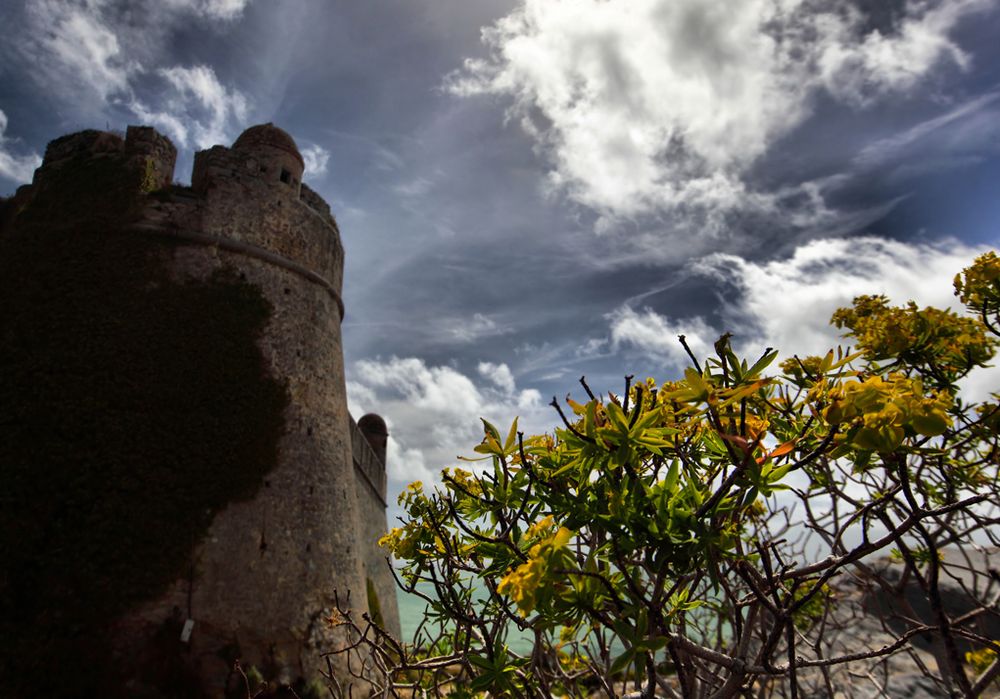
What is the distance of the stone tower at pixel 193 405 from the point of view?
746cm

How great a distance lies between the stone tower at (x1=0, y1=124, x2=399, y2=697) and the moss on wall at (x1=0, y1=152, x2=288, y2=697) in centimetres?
3

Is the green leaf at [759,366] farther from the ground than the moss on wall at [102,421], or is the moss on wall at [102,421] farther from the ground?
the moss on wall at [102,421]

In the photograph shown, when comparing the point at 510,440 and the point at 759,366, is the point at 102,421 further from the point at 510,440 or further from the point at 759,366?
the point at 759,366

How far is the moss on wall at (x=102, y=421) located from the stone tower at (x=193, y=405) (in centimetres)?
3

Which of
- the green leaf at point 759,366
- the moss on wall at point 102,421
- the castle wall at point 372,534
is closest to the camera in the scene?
the green leaf at point 759,366

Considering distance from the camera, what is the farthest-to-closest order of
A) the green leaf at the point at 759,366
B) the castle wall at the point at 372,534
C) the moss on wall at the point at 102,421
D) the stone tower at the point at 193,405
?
1. the castle wall at the point at 372,534
2. the stone tower at the point at 193,405
3. the moss on wall at the point at 102,421
4. the green leaf at the point at 759,366

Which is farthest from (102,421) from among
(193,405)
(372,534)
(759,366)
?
(759,366)

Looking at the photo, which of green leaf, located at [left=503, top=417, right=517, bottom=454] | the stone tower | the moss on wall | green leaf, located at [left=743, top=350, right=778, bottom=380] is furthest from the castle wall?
green leaf, located at [left=743, top=350, right=778, bottom=380]

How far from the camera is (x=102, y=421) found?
26.9 feet

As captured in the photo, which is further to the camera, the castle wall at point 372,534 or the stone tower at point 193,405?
the castle wall at point 372,534

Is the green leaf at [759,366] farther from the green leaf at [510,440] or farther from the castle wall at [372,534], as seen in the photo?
the castle wall at [372,534]

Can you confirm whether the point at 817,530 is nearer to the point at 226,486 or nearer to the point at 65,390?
the point at 226,486

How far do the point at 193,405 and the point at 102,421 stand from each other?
1.25 m

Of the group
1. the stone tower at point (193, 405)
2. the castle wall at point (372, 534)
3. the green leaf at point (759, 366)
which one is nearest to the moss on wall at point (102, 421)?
the stone tower at point (193, 405)
